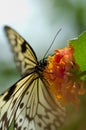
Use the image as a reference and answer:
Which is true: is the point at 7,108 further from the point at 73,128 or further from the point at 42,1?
the point at 42,1

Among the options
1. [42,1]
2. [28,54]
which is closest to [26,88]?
[28,54]

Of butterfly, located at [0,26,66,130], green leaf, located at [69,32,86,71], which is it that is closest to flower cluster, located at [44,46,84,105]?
green leaf, located at [69,32,86,71]

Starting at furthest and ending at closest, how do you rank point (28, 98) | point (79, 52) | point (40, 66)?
point (28, 98), point (40, 66), point (79, 52)

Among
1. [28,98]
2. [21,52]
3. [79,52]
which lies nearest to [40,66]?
[21,52]

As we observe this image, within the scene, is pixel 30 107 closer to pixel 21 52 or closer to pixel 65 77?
pixel 21 52

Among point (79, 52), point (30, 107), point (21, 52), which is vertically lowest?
point (30, 107)

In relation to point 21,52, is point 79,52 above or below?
below

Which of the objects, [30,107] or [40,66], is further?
[30,107]
